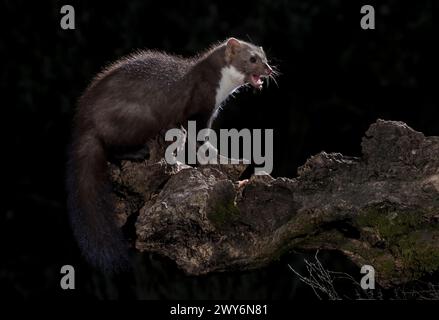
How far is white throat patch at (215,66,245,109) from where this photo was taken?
20.9 feet

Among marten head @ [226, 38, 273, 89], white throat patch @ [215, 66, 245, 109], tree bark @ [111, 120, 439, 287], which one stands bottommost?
tree bark @ [111, 120, 439, 287]

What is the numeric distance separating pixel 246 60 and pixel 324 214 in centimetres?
184

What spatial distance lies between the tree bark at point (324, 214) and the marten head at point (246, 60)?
4.94 feet

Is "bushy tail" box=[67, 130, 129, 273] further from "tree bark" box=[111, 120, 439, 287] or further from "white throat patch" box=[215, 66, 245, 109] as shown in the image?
"white throat patch" box=[215, 66, 245, 109]

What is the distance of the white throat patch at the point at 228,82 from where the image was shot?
6383 mm

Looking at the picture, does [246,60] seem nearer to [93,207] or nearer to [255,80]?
[255,80]

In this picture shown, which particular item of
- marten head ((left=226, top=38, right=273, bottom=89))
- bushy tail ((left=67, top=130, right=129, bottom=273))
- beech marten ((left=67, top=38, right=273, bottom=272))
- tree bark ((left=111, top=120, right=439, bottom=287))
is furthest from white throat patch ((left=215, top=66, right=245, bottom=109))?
tree bark ((left=111, top=120, right=439, bottom=287))

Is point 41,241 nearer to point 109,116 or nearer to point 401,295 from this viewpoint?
point 109,116

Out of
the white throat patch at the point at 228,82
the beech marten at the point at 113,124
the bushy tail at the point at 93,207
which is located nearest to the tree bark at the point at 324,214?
the bushy tail at the point at 93,207

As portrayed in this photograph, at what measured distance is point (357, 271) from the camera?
28.8 ft

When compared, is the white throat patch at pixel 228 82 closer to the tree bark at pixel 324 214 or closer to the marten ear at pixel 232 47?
the marten ear at pixel 232 47

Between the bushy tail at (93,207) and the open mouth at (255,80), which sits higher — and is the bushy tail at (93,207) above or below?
below

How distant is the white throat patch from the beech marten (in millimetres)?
255

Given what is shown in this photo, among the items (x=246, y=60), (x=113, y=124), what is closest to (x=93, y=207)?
(x=113, y=124)
